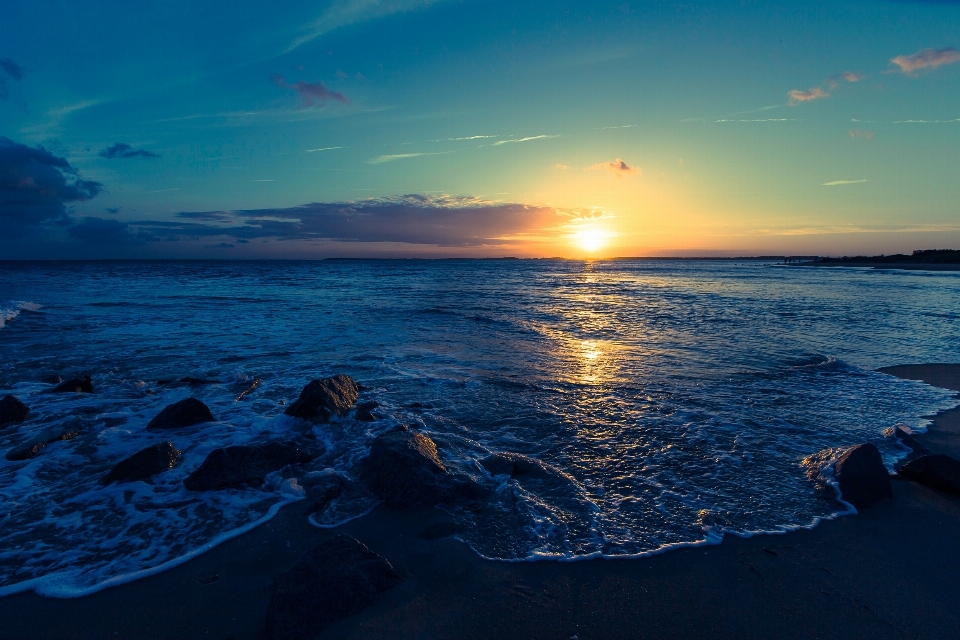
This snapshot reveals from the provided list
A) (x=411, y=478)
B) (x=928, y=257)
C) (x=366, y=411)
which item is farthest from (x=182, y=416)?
(x=928, y=257)

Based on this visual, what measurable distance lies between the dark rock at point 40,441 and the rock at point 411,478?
4340mm

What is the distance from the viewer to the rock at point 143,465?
5.18 meters

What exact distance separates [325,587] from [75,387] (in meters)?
8.15

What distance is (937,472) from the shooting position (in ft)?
16.4

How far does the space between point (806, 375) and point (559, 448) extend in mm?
7028

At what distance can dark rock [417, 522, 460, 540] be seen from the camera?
4148mm

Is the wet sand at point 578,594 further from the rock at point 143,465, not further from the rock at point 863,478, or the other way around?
the rock at point 143,465

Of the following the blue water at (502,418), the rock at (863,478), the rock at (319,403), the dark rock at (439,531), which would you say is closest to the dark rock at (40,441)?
the blue water at (502,418)

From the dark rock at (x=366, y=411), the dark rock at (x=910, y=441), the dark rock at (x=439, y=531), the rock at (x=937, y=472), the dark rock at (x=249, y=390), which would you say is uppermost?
the rock at (x=937, y=472)

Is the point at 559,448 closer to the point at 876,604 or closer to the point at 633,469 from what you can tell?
the point at 633,469

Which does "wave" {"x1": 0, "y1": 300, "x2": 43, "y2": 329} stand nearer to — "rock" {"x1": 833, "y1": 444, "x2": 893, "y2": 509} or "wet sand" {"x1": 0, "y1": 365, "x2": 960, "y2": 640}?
"wet sand" {"x1": 0, "y1": 365, "x2": 960, "y2": 640}

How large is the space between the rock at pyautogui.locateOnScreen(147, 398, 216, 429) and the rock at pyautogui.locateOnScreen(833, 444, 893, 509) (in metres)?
8.30

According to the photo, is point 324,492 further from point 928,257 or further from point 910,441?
point 928,257

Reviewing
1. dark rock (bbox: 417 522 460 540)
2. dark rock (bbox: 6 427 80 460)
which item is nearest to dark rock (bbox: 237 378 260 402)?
dark rock (bbox: 6 427 80 460)
